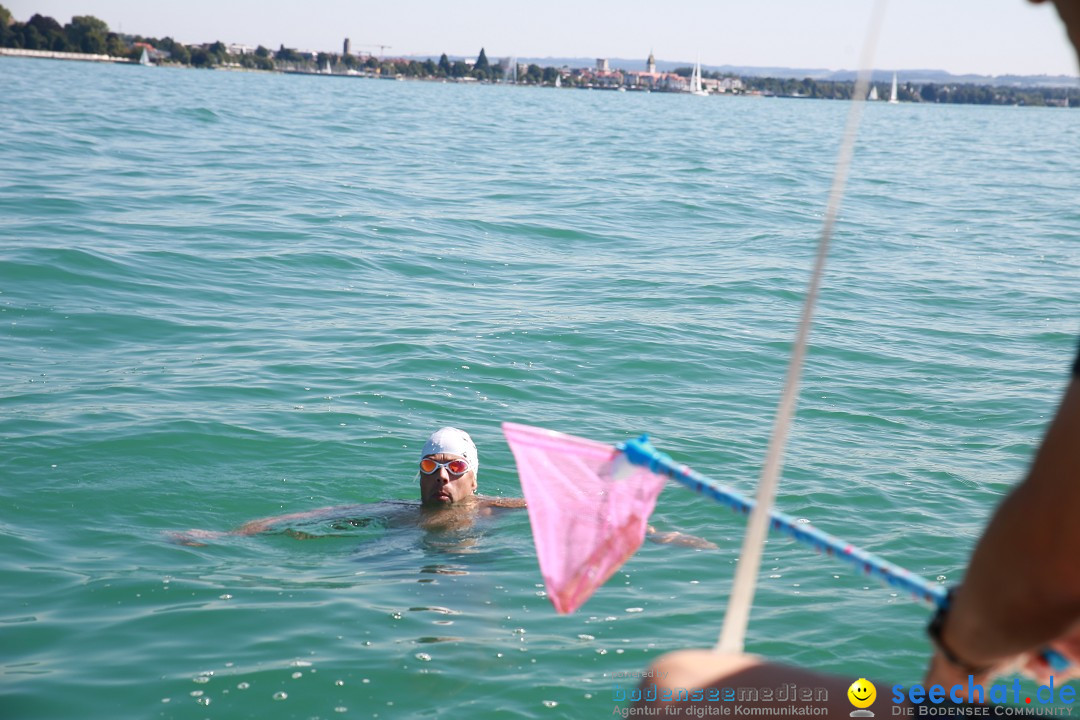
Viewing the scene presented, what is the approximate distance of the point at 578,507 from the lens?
10.6 feet

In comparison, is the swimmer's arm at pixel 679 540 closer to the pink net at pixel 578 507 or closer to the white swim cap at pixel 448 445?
the white swim cap at pixel 448 445

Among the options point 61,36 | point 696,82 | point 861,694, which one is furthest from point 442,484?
point 696,82

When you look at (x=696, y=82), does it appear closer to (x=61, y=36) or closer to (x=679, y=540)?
(x=61, y=36)

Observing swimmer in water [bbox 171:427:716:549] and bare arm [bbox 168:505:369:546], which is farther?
swimmer in water [bbox 171:427:716:549]

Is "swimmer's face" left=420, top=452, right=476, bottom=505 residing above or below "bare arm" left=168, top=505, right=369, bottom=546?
above

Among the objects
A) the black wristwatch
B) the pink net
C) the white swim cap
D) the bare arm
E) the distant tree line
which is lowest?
the bare arm

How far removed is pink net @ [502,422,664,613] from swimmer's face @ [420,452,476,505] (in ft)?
13.3

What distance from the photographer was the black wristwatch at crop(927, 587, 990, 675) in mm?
1803

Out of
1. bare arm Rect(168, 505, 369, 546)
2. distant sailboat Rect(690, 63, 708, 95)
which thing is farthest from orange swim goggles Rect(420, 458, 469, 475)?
distant sailboat Rect(690, 63, 708, 95)

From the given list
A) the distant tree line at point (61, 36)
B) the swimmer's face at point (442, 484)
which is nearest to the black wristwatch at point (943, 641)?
the swimmer's face at point (442, 484)

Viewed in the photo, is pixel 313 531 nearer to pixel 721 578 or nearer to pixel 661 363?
pixel 721 578

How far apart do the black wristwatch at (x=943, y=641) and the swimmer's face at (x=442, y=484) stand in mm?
5562

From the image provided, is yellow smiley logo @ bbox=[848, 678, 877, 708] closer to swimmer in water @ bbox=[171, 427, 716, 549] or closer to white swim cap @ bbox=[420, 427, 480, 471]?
swimmer in water @ bbox=[171, 427, 716, 549]

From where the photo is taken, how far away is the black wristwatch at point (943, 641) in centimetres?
180
